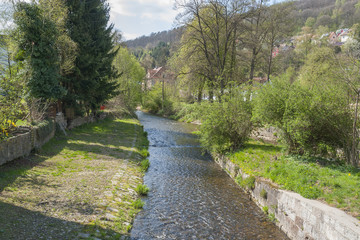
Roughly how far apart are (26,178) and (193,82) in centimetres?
2076

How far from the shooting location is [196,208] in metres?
9.02

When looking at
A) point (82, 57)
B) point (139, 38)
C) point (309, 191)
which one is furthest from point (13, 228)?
point (139, 38)

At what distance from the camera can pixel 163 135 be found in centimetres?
2400

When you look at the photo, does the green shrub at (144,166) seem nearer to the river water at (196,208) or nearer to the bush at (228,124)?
the river water at (196,208)

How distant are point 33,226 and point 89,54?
16218mm

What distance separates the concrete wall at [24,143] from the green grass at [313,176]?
9292mm

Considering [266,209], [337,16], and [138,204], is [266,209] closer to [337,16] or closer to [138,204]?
[138,204]

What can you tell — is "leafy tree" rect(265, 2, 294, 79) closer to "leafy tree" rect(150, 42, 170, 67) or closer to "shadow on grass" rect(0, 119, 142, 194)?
"shadow on grass" rect(0, 119, 142, 194)

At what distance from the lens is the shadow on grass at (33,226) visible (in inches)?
206

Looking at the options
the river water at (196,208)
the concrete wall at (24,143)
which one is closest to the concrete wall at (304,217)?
the river water at (196,208)

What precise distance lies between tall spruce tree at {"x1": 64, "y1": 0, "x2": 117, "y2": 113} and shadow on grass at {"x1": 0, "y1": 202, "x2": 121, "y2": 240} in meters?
13.4

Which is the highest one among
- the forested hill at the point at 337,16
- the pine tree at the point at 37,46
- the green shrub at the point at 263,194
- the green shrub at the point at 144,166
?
the forested hill at the point at 337,16

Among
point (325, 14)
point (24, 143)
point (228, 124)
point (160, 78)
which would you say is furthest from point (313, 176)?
point (325, 14)

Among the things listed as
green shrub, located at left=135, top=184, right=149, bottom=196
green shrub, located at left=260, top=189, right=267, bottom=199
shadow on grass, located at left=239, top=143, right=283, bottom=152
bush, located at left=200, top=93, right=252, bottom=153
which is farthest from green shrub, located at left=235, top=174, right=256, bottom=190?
green shrub, located at left=135, top=184, right=149, bottom=196
